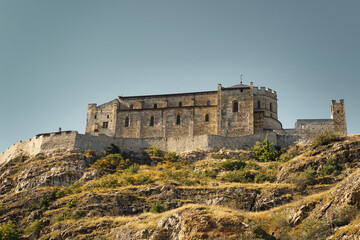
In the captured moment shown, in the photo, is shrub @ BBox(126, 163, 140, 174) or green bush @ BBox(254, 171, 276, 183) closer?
green bush @ BBox(254, 171, 276, 183)

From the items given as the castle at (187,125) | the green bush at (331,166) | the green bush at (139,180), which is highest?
the castle at (187,125)

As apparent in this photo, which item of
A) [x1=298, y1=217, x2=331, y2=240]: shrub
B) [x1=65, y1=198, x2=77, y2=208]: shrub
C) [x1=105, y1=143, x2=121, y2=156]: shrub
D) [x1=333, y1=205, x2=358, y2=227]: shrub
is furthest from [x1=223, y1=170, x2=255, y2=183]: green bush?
[x1=333, y1=205, x2=358, y2=227]: shrub

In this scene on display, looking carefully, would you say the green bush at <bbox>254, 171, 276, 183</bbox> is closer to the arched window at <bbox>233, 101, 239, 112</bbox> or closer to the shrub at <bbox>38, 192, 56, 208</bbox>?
the arched window at <bbox>233, 101, 239, 112</bbox>

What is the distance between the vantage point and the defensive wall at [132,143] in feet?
188

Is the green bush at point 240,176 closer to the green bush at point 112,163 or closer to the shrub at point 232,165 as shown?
the shrub at point 232,165

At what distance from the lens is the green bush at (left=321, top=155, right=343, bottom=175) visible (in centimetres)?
3969

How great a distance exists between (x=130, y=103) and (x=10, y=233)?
31.7 metres

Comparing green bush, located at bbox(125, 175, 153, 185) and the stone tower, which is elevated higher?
the stone tower

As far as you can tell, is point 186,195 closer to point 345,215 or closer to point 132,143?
point 345,215

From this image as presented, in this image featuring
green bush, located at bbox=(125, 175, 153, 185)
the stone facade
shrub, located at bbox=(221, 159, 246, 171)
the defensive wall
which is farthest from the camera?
the stone facade

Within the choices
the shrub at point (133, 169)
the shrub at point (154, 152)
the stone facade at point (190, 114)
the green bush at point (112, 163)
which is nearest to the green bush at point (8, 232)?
the green bush at point (112, 163)

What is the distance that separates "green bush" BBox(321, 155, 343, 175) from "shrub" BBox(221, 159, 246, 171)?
37.0 feet

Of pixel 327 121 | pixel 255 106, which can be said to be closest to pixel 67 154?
pixel 255 106

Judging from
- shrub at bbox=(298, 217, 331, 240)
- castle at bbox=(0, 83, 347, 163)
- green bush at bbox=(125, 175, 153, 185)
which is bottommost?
shrub at bbox=(298, 217, 331, 240)
